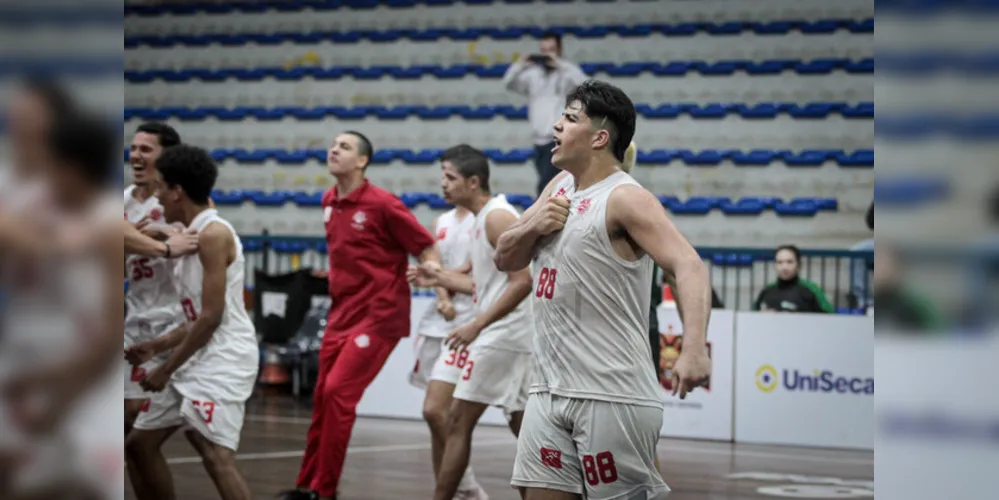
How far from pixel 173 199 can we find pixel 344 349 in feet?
5.83

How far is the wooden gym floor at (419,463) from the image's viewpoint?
8078 millimetres

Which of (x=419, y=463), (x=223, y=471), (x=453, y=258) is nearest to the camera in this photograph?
(x=223, y=471)

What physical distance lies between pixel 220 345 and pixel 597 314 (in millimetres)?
2311

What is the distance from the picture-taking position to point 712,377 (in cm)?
1178

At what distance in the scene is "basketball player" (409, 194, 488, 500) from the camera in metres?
6.97

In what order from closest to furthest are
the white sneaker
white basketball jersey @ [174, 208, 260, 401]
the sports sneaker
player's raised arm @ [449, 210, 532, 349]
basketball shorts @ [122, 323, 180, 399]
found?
white basketball jersey @ [174, 208, 260, 401]
basketball shorts @ [122, 323, 180, 399]
player's raised arm @ [449, 210, 532, 349]
the sports sneaker
the white sneaker

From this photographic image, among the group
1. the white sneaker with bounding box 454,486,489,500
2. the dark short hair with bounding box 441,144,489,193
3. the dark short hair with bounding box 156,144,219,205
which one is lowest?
the white sneaker with bounding box 454,486,489,500

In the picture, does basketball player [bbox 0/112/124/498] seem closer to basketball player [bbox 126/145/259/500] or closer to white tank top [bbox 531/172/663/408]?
white tank top [bbox 531/172/663/408]

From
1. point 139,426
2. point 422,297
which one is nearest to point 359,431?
point 422,297

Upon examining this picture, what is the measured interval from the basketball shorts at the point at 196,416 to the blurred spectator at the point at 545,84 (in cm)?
937

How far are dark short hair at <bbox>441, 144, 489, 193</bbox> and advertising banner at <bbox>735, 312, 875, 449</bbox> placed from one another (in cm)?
543

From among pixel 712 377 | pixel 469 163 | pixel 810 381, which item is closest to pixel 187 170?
pixel 469 163

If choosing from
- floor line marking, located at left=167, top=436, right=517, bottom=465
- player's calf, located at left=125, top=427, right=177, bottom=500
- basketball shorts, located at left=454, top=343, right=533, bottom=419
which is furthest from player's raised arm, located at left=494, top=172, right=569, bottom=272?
floor line marking, located at left=167, top=436, right=517, bottom=465

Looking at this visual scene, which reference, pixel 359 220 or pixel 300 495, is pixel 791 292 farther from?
pixel 300 495
